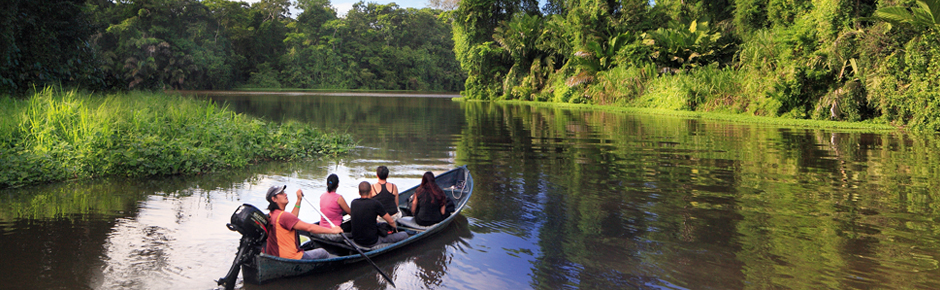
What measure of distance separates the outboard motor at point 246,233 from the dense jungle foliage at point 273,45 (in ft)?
144

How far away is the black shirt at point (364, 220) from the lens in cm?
655

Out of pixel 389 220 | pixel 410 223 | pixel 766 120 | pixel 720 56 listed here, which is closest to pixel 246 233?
pixel 389 220

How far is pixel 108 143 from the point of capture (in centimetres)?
1062

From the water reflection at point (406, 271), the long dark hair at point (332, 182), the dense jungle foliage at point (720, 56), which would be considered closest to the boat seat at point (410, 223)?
the water reflection at point (406, 271)

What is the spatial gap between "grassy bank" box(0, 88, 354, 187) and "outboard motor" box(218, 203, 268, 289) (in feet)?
20.1

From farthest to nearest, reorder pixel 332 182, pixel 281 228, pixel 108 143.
Answer: 1. pixel 108 143
2. pixel 332 182
3. pixel 281 228

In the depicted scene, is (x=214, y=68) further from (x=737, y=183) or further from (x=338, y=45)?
(x=737, y=183)

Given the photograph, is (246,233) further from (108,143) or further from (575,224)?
(108,143)

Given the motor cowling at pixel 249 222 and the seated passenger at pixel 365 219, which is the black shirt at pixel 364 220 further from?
the motor cowling at pixel 249 222

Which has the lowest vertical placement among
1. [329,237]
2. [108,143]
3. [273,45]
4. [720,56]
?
[329,237]

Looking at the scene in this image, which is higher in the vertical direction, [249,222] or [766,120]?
[766,120]

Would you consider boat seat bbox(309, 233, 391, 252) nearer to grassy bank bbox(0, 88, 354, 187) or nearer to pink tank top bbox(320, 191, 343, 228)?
pink tank top bbox(320, 191, 343, 228)

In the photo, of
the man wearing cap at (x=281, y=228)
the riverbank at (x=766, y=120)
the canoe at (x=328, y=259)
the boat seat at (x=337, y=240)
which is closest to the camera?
the canoe at (x=328, y=259)

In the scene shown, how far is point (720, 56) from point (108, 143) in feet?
95.4
